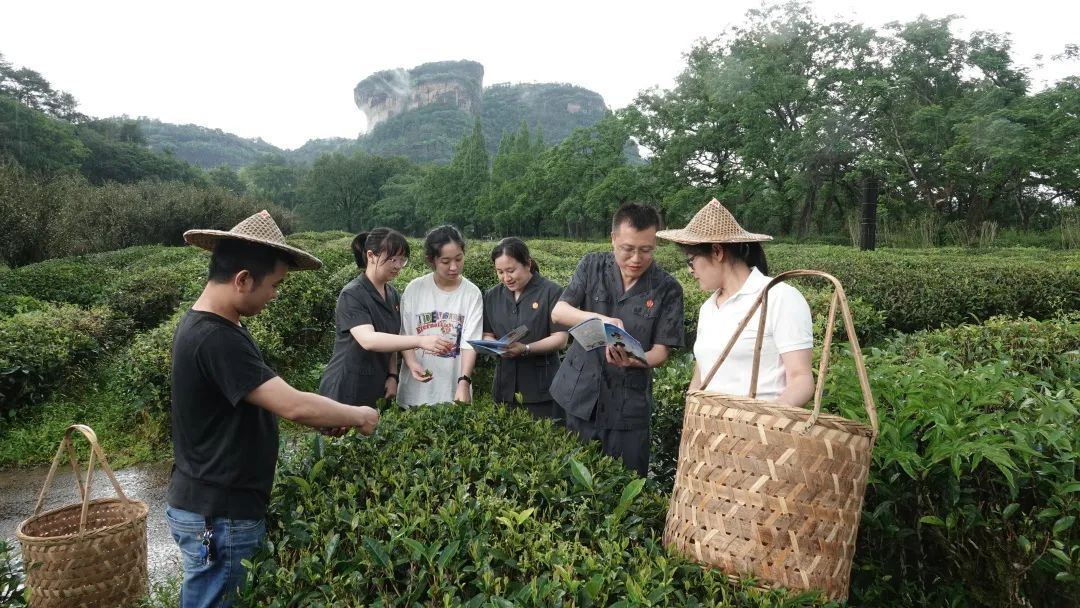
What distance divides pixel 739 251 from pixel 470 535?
1.42 metres

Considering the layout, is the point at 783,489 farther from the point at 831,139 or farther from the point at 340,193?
the point at 340,193

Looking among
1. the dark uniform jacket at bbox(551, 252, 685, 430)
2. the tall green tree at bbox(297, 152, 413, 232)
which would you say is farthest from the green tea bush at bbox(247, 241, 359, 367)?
the tall green tree at bbox(297, 152, 413, 232)

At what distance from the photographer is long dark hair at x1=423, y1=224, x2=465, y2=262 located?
3713 mm

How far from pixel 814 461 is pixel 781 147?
→ 28.1 metres

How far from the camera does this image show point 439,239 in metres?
3.71

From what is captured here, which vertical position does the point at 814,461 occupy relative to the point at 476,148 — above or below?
below

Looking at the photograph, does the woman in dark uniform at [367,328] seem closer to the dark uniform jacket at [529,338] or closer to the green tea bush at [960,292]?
the dark uniform jacket at [529,338]

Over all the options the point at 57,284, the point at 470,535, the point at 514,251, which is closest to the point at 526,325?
the point at 514,251

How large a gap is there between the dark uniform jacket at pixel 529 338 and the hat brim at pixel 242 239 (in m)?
1.68

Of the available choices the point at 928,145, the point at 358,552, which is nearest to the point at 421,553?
the point at 358,552

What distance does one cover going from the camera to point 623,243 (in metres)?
3.23

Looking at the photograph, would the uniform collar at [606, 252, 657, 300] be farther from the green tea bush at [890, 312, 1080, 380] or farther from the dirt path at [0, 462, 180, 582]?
the dirt path at [0, 462, 180, 582]

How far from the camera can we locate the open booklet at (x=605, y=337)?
9.22ft

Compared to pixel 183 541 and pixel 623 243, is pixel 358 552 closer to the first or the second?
pixel 183 541
